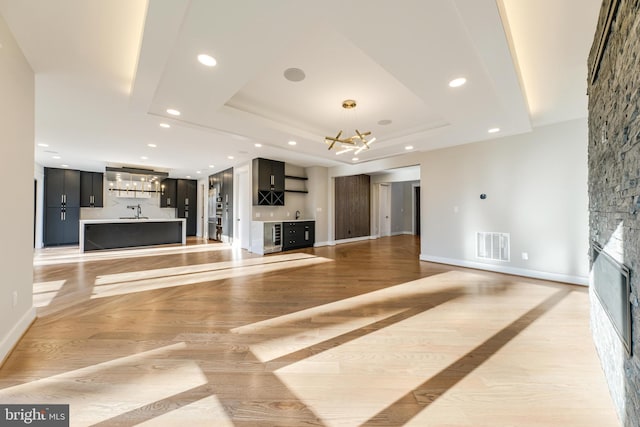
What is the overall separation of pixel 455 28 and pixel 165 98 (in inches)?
126

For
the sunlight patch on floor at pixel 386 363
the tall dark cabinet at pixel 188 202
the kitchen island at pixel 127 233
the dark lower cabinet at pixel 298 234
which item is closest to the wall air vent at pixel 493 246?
the sunlight patch on floor at pixel 386 363

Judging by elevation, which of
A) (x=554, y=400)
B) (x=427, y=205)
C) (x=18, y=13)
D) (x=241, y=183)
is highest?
(x=18, y=13)

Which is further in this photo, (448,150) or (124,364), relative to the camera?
(448,150)

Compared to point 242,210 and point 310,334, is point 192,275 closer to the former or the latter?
point 310,334

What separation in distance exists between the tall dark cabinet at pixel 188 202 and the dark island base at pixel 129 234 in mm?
2000

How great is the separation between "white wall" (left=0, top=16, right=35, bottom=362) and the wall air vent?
633 cm

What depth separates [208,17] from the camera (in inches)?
69.1

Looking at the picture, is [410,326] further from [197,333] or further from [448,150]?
[448,150]

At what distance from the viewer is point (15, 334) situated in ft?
6.74

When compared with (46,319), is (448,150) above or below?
above

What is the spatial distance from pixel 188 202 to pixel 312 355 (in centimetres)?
1016

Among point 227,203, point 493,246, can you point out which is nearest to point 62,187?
point 227,203

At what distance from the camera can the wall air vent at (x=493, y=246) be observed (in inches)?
178

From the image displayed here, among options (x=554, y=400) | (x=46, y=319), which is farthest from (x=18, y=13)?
(x=554, y=400)
